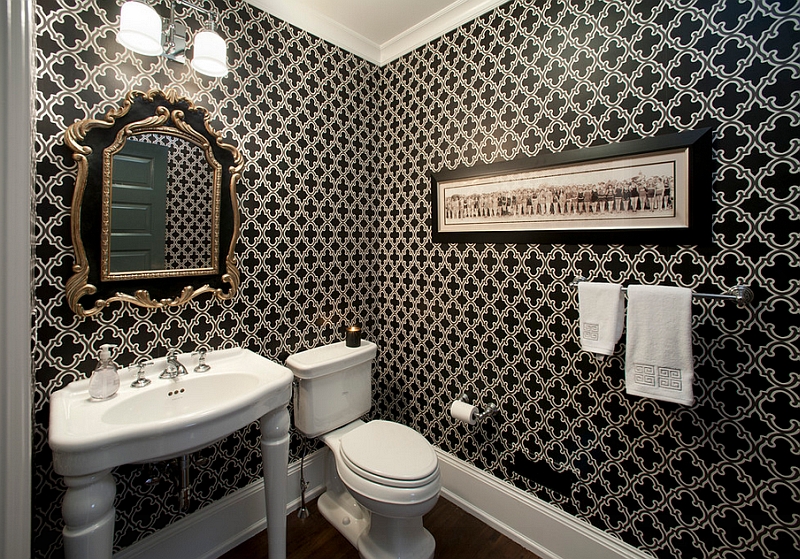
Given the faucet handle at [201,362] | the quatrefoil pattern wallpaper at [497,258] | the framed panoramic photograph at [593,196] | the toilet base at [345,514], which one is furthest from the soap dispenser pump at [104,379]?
the framed panoramic photograph at [593,196]

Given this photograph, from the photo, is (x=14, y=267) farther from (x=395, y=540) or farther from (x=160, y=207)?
(x=395, y=540)

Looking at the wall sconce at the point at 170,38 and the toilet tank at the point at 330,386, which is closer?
the wall sconce at the point at 170,38

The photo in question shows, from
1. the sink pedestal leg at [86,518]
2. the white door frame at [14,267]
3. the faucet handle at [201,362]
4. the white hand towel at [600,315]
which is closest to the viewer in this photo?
the white door frame at [14,267]

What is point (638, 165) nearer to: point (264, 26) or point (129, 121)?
point (264, 26)

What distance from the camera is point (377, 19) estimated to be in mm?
2113

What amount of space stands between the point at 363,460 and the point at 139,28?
6.17 ft

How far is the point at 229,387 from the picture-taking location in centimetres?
162

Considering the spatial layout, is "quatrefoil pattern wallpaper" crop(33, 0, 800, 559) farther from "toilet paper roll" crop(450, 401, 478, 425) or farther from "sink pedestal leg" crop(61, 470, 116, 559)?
"sink pedestal leg" crop(61, 470, 116, 559)

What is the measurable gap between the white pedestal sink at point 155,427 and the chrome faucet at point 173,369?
22mm

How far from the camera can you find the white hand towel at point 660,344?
1.29 metres

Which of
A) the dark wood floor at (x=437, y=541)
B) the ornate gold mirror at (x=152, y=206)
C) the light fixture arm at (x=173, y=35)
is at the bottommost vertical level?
the dark wood floor at (x=437, y=541)

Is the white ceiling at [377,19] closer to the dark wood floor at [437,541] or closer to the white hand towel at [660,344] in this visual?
the white hand towel at [660,344]

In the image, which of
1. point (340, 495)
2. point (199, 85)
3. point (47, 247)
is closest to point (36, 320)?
point (47, 247)

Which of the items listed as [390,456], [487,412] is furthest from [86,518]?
[487,412]
